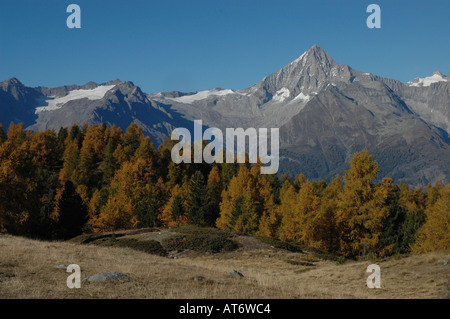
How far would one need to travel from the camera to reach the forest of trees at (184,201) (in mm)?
45875

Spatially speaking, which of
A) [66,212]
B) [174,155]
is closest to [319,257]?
[66,212]

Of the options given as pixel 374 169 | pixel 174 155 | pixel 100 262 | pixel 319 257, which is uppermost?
pixel 174 155

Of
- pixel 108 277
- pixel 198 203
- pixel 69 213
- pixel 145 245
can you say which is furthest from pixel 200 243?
pixel 198 203

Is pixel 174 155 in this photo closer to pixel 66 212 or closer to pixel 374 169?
pixel 66 212

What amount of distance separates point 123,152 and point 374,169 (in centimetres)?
6525

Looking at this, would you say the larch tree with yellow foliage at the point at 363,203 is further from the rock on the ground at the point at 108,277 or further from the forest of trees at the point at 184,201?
the rock on the ground at the point at 108,277

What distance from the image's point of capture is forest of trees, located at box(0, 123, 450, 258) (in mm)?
45875

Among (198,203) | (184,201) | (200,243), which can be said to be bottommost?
(200,243)

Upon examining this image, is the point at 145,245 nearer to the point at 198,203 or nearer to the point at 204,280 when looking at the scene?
the point at 204,280

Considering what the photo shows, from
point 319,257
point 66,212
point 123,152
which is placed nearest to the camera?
point 319,257

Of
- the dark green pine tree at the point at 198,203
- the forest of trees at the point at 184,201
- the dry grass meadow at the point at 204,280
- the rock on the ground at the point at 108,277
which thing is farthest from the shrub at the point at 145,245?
the dark green pine tree at the point at 198,203

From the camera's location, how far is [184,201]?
82.6 meters

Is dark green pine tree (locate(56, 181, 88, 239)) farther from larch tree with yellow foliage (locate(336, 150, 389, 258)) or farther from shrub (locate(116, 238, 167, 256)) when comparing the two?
larch tree with yellow foliage (locate(336, 150, 389, 258))

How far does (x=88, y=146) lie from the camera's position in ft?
319
